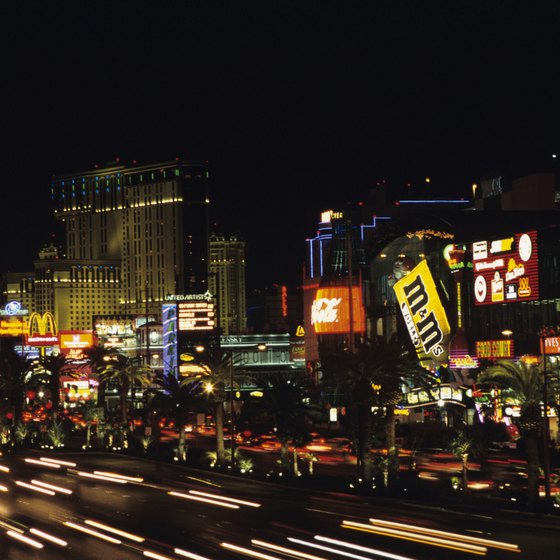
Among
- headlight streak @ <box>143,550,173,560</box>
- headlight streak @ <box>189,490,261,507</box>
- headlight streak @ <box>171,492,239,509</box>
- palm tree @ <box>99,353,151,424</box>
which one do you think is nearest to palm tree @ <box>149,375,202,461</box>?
headlight streak @ <box>189,490,261,507</box>

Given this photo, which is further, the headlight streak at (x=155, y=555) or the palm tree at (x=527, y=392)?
the palm tree at (x=527, y=392)

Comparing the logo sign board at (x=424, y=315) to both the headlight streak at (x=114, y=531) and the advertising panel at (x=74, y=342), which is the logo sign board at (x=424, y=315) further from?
the advertising panel at (x=74, y=342)

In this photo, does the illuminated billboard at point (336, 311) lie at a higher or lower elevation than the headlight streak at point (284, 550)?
higher

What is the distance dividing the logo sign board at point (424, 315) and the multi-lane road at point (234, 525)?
135 ft

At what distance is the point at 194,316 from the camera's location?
162m

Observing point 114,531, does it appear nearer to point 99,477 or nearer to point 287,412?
point 287,412

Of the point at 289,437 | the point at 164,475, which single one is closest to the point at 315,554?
the point at 289,437

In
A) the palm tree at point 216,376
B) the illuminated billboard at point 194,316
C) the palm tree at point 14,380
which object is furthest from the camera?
the illuminated billboard at point 194,316

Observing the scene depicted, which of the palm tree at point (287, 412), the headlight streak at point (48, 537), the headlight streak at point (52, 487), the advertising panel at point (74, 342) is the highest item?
the advertising panel at point (74, 342)

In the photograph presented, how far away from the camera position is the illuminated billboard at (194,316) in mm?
162000

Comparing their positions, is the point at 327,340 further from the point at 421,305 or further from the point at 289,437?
the point at 289,437

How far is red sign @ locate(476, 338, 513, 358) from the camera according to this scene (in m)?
92.5

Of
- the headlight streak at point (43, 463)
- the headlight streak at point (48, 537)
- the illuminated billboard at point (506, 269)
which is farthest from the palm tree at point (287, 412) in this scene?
the illuminated billboard at point (506, 269)

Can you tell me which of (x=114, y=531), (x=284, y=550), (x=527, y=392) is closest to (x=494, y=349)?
(x=527, y=392)
